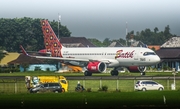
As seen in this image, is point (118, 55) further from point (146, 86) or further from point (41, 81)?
point (41, 81)

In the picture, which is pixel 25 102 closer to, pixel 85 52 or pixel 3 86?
pixel 3 86

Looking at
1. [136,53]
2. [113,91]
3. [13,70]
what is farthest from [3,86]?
[13,70]

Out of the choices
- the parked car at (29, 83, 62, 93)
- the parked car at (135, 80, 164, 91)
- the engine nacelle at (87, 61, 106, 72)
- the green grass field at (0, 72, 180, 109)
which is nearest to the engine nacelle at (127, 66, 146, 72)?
the engine nacelle at (87, 61, 106, 72)

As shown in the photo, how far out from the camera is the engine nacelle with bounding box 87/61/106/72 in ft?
349

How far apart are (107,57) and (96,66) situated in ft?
16.7

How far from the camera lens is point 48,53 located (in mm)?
121625

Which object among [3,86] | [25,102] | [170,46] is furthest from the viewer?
[170,46]

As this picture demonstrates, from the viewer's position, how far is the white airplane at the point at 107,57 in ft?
346

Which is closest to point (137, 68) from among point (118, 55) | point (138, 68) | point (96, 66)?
point (138, 68)

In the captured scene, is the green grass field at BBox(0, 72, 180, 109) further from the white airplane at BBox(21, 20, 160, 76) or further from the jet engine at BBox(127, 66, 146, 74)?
the jet engine at BBox(127, 66, 146, 74)

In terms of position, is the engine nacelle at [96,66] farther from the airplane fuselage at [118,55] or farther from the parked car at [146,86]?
the parked car at [146,86]

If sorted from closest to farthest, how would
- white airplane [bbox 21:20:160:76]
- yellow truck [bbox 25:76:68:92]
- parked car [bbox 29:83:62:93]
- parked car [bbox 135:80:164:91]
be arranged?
parked car [bbox 29:83:62:93] → yellow truck [bbox 25:76:68:92] → parked car [bbox 135:80:164:91] → white airplane [bbox 21:20:160:76]

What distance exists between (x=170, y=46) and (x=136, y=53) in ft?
216

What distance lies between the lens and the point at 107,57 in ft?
364
